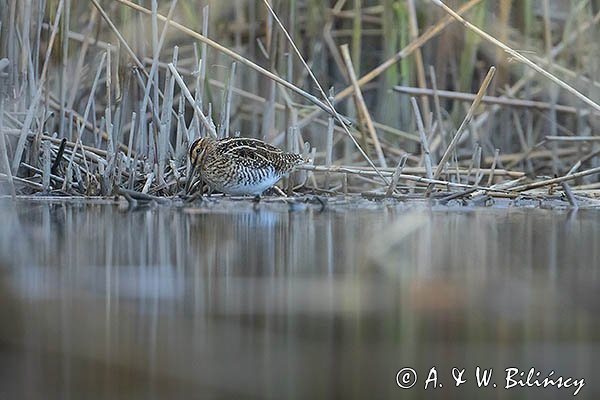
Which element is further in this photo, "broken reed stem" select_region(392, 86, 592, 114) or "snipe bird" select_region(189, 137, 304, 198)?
"broken reed stem" select_region(392, 86, 592, 114)

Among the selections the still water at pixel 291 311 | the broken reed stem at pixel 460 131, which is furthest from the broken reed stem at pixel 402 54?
the still water at pixel 291 311

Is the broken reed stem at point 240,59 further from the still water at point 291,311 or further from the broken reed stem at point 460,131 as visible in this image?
the still water at point 291,311

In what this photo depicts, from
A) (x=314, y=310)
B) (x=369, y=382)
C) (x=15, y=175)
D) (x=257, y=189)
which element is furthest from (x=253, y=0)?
(x=369, y=382)

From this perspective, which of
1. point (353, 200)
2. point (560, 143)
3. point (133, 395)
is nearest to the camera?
point (133, 395)

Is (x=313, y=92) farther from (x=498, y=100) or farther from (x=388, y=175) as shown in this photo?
(x=388, y=175)

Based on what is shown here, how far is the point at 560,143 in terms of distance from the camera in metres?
8.02

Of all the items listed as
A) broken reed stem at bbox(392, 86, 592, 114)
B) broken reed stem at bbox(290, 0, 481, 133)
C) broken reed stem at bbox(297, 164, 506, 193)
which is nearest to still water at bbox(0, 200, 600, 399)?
broken reed stem at bbox(297, 164, 506, 193)

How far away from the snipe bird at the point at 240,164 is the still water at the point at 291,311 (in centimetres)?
150

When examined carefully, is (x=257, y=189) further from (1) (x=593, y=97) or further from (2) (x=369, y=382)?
(2) (x=369, y=382)

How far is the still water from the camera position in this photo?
7.58 ft

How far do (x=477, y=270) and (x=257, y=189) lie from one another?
3052 millimetres

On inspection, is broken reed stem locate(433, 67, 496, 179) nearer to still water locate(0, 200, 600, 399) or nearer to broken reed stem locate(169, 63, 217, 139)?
broken reed stem locate(169, 63, 217, 139)

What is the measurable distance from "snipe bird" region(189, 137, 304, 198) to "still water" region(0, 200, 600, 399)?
1.50 meters

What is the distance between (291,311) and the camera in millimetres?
2896
